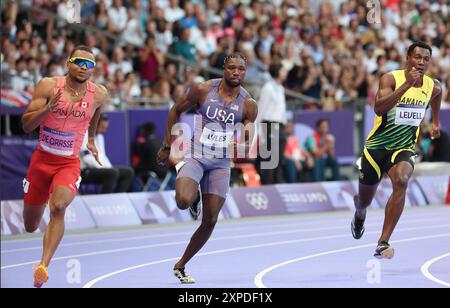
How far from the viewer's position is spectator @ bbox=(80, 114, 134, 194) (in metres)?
17.2

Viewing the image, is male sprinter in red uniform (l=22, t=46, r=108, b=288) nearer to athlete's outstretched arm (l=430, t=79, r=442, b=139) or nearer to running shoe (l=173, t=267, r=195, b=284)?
running shoe (l=173, t=267, r=195, b=284)

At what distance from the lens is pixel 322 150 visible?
20.8 m

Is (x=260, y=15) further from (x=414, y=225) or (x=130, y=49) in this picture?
(x=414, y=225)

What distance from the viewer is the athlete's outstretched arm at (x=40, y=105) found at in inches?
397

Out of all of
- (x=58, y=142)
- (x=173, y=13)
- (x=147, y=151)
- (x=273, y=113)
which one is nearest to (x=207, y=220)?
(x=58, y=142)

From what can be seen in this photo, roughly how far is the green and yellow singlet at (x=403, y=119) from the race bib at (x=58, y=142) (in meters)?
3.33

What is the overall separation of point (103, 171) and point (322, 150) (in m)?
4.99

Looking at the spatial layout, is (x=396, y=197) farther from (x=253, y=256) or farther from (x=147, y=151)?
(x=147, y=151)

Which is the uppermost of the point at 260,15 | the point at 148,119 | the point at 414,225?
the point at 260,15

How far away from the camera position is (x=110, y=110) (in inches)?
723

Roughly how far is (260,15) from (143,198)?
7.95 m

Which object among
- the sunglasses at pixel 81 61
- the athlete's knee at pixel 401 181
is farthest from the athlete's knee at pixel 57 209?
the athlete's knee at pixel 401 181

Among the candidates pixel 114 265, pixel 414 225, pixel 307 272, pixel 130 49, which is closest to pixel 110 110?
pixel 130 49

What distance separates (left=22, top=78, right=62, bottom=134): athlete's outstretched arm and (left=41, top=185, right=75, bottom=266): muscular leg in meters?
0.64
